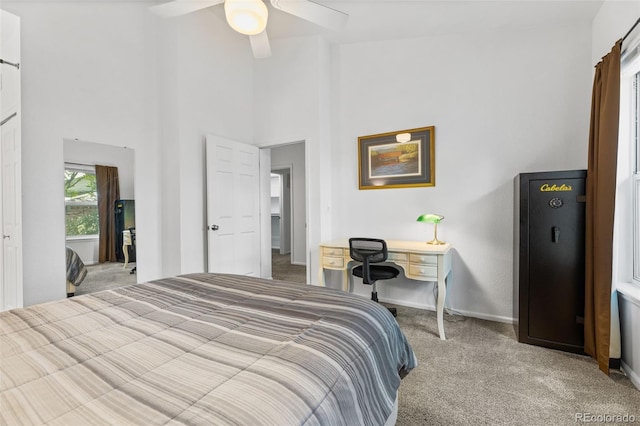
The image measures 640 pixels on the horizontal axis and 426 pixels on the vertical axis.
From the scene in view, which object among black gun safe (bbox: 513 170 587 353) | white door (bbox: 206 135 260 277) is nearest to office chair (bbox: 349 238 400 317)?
black gun safe (bbox: 513 170 587 353)

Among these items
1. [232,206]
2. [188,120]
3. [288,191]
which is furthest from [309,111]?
[288,191]

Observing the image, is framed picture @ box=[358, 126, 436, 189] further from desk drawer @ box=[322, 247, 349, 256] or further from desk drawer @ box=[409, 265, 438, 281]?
desk drawer @ box=[409, 265, 438, 281]

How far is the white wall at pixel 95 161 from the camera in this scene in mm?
2621

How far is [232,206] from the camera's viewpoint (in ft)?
11.9

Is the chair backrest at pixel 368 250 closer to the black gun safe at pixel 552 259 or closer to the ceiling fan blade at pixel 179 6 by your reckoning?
the black gun safe at pixel 552 259

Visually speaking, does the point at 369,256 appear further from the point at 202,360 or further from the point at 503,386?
the point at 202,360

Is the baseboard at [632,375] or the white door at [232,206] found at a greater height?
the white door at [232,206]

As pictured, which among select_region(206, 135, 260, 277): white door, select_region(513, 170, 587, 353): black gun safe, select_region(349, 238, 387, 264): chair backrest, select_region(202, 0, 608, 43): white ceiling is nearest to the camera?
select_region(513, 170, 587, 353): black gun safe

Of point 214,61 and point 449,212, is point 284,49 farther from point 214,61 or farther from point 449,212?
point 449,212

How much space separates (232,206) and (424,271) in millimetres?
2395

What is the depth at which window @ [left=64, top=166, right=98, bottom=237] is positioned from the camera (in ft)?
8.48

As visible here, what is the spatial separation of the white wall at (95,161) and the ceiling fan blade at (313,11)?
2.22 m

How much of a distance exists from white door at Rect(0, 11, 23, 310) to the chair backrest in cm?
267

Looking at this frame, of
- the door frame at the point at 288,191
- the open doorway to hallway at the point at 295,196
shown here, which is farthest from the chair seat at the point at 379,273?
the door frame at the point at 288,191
